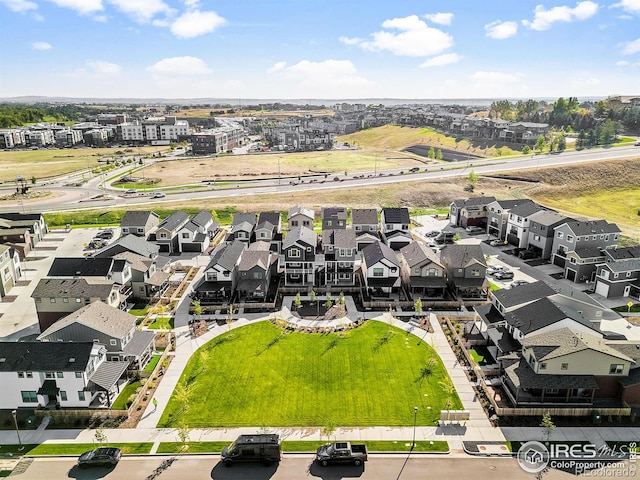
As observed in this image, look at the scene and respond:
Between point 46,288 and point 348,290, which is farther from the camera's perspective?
point 348,290

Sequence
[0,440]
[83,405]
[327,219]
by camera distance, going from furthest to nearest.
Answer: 1. [327,219]
2. [83,405]
3. [0,440]

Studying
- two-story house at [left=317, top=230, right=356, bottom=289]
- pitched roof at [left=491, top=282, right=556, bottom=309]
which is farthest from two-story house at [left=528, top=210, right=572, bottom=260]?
two-story house at [left=317, top=230, right=356, bottom=289]

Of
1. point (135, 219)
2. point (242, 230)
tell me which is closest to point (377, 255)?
point (242, 230)

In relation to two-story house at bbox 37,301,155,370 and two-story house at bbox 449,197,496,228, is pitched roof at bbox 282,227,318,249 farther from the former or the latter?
two-story house at bbox 449,197,496,228

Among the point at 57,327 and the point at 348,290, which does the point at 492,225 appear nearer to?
the point at 348,290

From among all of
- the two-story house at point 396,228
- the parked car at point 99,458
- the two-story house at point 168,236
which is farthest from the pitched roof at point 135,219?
the parked car at point 99,458

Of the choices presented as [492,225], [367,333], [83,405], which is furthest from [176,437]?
[492,225]
